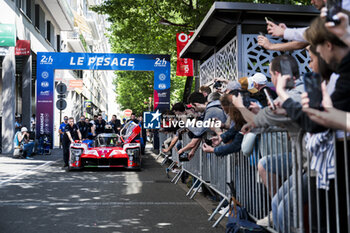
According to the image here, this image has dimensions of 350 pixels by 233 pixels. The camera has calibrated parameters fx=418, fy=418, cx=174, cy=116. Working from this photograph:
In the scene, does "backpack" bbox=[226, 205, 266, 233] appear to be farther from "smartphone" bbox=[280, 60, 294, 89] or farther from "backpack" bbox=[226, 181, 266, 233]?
"smartphone" bbox=[280, 60, 294, 89]

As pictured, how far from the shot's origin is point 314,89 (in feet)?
8.49

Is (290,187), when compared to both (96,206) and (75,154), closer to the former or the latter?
(96,206)

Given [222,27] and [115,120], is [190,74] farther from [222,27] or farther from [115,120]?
[222,27]

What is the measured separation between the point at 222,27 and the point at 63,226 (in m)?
5.74

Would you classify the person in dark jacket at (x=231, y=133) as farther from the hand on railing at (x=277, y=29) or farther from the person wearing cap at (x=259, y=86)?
the hand on railing at (x=277, y=29)

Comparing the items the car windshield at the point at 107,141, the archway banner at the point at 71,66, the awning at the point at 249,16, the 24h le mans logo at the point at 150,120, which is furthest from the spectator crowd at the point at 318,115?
the archway banner at the point at 71,66

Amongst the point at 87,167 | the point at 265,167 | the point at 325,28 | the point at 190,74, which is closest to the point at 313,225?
the point at 265,167

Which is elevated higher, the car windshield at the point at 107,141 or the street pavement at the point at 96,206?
the car windshield at the point at 107,141

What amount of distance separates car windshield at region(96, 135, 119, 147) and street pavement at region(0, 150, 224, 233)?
284 cm

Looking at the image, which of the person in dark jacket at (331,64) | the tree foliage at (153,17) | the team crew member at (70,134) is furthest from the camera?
the tree foliage at (153,17)

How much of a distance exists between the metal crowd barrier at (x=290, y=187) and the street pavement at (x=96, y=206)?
106 cm

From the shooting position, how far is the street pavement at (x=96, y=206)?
18.2ft

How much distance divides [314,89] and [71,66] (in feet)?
69.1

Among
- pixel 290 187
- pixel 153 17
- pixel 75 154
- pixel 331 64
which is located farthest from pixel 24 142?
pixel 331 64
